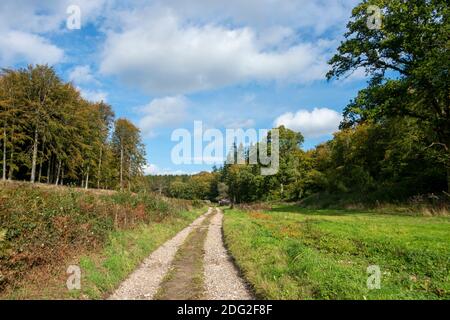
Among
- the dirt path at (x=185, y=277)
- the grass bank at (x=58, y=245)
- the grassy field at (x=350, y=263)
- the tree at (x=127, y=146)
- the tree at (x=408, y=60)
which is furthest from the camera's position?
the tree at (x=127, y=146)

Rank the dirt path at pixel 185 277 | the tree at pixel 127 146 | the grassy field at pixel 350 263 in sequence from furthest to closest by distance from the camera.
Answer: the tree at pixel 127 146
the dirt path at pixel 185 277
the grassy field at pixel 350 263

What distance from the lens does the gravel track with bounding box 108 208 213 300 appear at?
9.28 meters

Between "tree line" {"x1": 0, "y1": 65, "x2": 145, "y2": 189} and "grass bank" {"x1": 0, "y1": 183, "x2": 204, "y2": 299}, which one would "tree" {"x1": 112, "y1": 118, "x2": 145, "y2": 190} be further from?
"grass bank" {"x1": 0, "y1": 183, "x2": 204, "y2": 299}

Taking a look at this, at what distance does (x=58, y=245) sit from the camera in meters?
11.2

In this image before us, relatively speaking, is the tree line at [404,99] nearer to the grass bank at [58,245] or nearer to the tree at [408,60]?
the tree at [408,60]

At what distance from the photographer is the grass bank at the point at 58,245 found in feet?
29.2

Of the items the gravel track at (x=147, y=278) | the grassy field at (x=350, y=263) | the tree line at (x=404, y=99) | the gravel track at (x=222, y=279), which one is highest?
the tree line at (x=404, y=99)

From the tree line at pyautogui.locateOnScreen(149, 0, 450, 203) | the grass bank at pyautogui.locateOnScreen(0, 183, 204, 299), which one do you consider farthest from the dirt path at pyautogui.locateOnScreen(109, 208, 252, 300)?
the tree line at pyautogui.locateOnScreen(149, 0, 450, 203)

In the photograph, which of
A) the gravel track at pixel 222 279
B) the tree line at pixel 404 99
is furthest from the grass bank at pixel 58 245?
the tree line at pixel 404 99

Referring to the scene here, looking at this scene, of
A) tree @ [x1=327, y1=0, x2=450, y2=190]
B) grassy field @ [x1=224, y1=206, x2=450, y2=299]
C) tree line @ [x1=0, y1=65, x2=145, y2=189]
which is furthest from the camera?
tree line @ [x1=0, y1=65, x2=145, y2=189]

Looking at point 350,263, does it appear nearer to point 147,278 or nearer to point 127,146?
point 147,278

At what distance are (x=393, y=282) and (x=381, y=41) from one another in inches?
858

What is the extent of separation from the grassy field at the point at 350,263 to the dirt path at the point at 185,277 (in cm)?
57
